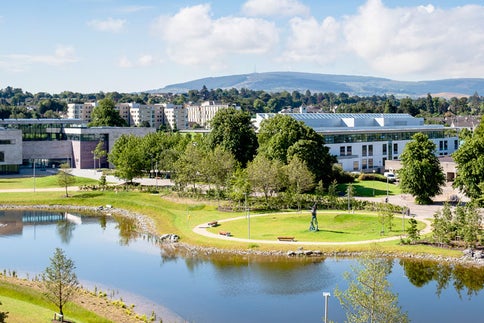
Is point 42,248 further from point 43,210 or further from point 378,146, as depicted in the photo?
point 378,146

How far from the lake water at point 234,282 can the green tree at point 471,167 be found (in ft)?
63.3

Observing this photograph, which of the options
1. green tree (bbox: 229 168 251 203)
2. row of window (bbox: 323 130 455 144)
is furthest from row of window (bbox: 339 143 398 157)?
green tree (bbox: 229 168 251 203)

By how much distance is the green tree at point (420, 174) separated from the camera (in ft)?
208

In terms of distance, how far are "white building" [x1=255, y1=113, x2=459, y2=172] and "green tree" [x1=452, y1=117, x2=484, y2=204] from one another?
107 feet

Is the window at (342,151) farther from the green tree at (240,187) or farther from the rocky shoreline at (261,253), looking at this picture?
the rocky shoreline at (261,253)

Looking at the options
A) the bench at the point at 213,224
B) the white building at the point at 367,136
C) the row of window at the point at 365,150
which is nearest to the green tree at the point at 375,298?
the bench at the point at 213,224

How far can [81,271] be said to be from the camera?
143 ft

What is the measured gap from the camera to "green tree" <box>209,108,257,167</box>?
267ft

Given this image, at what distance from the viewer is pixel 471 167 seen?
6000 centimetres

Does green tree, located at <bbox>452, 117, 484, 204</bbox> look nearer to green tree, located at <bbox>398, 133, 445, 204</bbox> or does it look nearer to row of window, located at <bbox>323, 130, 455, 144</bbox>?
green tree, located at <bbox>398, 133, 445, 204</bbox>

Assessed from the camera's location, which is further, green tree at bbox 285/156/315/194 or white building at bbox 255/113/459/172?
white building at bbox 255/113/459/172

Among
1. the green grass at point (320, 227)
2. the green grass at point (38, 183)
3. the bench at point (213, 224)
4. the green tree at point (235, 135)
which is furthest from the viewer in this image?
the green grass at point (38, 183)

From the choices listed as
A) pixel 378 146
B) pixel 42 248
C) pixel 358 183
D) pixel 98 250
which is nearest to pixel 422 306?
pixel 98 250

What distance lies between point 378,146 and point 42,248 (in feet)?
211
